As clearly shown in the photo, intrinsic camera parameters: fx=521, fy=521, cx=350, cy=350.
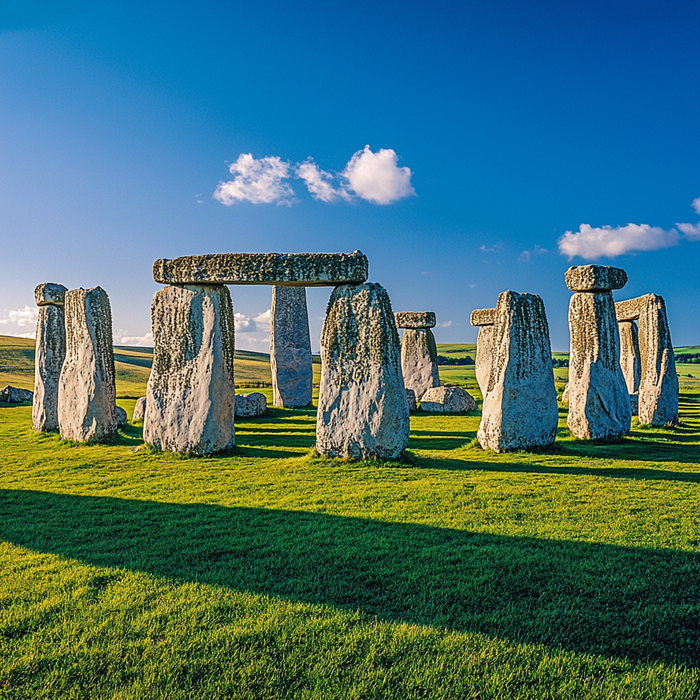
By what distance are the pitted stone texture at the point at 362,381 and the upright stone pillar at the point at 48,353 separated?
300 inches

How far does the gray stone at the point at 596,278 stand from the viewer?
1124 centimetres

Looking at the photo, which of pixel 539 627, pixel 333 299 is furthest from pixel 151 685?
pixel 333 299

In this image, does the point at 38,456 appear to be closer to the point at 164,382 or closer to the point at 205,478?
the point at 164,382

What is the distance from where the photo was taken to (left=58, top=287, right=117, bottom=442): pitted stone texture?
433 inches

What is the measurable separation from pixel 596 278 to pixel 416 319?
899cm

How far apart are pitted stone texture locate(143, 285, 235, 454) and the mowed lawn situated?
1619 millimetres

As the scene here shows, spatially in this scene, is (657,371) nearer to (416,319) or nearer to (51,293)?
(416,319)

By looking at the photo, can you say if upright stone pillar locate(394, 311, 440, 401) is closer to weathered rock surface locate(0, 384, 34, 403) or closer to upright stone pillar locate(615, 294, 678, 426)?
upright stone pillar locate(615, 294, 678, 426)

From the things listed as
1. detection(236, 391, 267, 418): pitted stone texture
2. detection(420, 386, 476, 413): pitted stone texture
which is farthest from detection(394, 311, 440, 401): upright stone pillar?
detection(236, 391, 267, 418): pitted stone texture

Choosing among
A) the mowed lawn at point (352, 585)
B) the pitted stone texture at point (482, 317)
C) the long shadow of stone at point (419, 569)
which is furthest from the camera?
the pitted stone texture at point (482, 317)

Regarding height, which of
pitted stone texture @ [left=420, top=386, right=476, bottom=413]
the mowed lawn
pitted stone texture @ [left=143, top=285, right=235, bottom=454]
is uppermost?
pitted stone texture @ [left=143, top=285, right=235, bottom=454]

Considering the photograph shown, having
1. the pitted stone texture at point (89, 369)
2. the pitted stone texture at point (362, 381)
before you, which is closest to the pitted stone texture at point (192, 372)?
the pitted stone texture at point (89, 369)

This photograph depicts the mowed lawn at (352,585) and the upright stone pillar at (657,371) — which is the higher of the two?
the upright stone pillar at (657,371)

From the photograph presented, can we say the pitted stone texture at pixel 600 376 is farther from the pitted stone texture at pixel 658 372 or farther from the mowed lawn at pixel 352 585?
the mowed lawn at pixel 352 585
